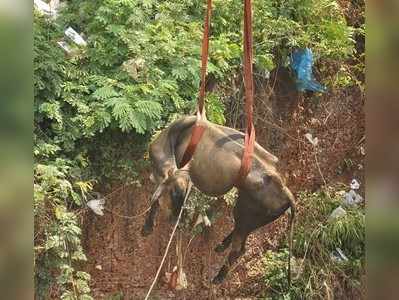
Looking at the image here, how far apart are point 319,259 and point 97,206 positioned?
2.78 feet

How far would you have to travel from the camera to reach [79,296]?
2127 mm

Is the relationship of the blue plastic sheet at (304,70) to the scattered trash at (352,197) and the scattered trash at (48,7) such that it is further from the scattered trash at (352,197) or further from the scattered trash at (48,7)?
the scattered trash at (48,7)

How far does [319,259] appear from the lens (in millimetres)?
2416

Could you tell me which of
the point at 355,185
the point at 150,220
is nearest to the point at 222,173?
the point at 150,220

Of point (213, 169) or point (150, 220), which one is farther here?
point (150, 220)

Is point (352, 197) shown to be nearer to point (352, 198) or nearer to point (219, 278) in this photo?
point (352, 198)

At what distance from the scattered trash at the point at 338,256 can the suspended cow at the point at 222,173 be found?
38.2 inches

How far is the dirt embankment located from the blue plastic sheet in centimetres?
4

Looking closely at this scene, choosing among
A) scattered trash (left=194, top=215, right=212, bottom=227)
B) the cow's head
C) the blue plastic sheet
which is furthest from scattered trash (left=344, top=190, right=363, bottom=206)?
the cow's head

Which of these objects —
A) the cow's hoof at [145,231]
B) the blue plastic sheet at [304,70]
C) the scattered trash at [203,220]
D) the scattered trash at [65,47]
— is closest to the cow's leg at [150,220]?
the cow's hoof at [145,231]
